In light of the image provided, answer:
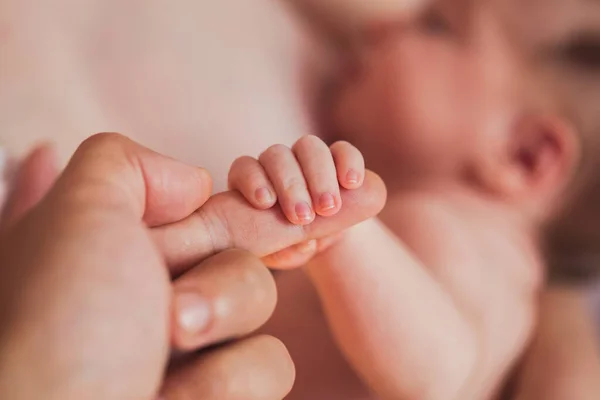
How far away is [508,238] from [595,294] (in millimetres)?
192

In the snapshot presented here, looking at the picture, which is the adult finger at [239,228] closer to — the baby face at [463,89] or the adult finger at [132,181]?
the adult finger at [132,181]

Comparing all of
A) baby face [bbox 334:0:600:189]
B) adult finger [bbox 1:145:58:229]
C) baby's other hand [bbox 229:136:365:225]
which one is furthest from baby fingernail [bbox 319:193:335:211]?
baby face [bbox 334:0:600:189]

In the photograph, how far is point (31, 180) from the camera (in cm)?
39

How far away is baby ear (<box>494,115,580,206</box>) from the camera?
2.07 feet

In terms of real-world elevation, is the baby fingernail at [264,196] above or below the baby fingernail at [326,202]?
above

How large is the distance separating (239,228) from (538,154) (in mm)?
445

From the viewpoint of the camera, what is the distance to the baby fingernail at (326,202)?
306 mm

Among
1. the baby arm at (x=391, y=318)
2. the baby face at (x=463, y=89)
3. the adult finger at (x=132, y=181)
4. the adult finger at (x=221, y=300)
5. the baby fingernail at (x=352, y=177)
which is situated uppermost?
the adult finger at (x=132, y=181)

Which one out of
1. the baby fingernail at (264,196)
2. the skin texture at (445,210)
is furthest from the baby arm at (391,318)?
the baby fingernail at (264,196)

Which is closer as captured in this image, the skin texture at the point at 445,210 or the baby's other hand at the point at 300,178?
the baby's other hand at the point at 300,178

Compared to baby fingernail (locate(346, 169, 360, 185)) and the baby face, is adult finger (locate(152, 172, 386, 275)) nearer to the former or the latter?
baby fingernail (locate(346, 169, 360, 185))

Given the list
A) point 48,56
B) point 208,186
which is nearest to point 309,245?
point 208,186

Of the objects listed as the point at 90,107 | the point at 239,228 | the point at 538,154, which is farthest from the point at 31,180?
the point at 538,154

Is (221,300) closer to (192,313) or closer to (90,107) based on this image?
(192,313)
